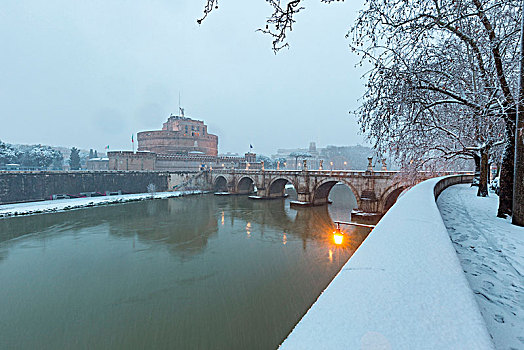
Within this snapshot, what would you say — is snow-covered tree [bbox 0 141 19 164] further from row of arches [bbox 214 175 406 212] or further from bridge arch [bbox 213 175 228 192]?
row of arches [bbox 214 175 406 212]

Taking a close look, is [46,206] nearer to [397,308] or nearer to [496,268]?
[397,308]

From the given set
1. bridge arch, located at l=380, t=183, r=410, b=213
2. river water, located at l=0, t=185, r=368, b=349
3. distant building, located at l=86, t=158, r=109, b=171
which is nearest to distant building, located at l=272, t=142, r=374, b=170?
distant building, located at l=86, t=158, r=109, b=171

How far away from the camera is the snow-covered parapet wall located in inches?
36.7

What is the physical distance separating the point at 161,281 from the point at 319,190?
2215 centimetres

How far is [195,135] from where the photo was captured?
67.4m

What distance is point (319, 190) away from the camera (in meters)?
30.3

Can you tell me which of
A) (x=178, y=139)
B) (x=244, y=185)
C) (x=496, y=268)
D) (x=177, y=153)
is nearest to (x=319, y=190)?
(x=244, y=185)

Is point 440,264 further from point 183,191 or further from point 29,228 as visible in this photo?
point 183,191

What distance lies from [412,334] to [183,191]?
45411mm

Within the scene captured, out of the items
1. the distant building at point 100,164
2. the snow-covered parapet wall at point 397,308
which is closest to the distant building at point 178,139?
the distant building at point 100,164

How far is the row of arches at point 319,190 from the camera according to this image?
73.9 feet

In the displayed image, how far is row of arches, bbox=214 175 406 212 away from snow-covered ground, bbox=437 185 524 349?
1849 cm

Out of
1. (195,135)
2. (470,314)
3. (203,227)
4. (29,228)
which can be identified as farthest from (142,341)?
(195,135)

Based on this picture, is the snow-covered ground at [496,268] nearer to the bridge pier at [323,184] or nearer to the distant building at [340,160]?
the bridge pier at [323,184]
